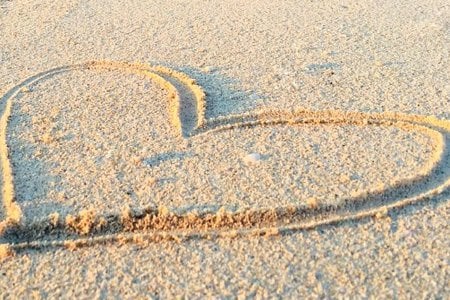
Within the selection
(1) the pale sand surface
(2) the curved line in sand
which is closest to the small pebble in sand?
(1) the pale sand surface

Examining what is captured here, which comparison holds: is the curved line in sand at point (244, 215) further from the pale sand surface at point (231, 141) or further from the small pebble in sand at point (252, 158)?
the small pebble in sand at point (252, 158)

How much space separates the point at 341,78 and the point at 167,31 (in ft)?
3.53

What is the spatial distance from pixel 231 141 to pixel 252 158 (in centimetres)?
16

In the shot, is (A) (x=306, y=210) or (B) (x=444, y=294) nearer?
(B) (x=444, y=294)

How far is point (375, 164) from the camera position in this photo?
2240 mm

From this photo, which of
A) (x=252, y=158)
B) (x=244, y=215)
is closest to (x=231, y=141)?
(x=252, y=158)

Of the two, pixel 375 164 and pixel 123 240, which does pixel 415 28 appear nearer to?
pixel 375 164

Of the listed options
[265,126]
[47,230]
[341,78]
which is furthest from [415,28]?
[47,230]

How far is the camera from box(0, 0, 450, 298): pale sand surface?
71.2 inches

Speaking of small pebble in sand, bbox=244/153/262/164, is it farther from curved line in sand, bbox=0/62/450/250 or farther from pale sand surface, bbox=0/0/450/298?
curved line in sand, bbox=0/62/450/250

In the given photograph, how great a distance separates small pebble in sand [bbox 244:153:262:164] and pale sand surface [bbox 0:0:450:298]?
0.02m

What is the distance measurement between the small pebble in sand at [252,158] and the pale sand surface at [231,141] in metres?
0.02

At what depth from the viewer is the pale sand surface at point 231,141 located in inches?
71.2

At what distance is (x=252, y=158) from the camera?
2.29 m
